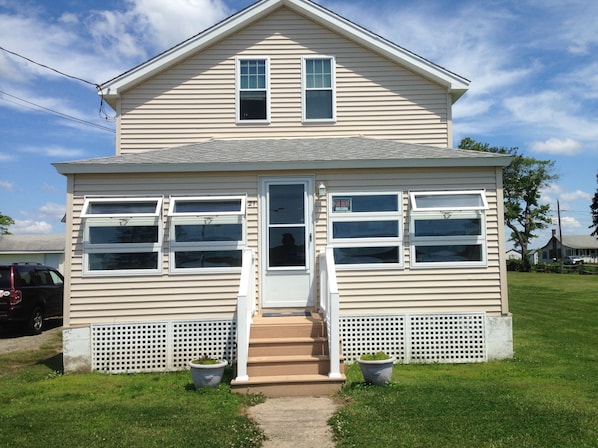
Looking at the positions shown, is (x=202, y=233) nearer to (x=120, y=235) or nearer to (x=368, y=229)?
(x=120, y=235)

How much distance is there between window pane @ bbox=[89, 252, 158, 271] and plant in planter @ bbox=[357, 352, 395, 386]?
375 centimetres

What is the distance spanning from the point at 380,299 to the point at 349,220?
1.38 metres

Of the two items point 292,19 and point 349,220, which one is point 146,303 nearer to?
point 349,220

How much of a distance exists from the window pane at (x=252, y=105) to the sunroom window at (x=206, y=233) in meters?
2.81

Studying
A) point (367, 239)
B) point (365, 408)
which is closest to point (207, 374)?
point (365, 408)

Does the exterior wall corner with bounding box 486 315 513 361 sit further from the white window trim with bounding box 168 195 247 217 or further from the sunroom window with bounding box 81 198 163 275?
the sunroom window with bounding box 81 198 163 275

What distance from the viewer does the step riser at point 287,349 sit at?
696 cm

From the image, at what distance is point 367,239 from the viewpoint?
26.9 feet

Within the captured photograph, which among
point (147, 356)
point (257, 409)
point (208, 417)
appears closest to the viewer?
point (208, 417)

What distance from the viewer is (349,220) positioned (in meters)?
8.23

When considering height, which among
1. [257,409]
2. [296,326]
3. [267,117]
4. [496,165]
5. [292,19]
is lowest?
[257,409]

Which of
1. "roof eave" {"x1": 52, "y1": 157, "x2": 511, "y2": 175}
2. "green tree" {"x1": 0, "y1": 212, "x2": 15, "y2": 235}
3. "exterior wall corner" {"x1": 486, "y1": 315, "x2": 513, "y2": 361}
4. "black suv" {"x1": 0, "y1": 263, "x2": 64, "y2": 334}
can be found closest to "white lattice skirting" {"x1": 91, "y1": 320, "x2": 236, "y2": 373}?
"roof eave" {"x1": 52, "y1": 157, "x2": 511, "y2": 175}

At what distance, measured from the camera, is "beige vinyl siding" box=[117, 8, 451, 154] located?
10273 millimetres

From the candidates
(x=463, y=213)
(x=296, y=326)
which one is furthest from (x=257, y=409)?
(x=463, y=213)
